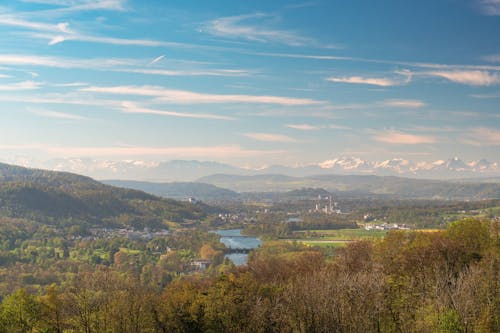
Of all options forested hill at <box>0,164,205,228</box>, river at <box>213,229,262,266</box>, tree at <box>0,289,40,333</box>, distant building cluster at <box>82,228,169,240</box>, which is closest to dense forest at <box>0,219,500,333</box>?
tree at <box>0,289,40,333</box>

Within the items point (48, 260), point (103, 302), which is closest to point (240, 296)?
point (103, 302)

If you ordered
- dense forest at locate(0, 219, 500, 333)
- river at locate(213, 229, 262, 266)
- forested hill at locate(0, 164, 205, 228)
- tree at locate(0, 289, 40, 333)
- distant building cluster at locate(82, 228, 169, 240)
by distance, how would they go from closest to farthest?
dense forest at locate(0, 219, 500, 333) < tree at locate(0, 289, 40, 333) < river at locate(213, 229, 262, 266) < distant building cluster at locate(82, 228, 169, 240) < forested hill at locate(0, 164, 205, 228)

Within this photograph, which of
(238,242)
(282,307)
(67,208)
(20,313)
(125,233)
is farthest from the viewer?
(67,208)

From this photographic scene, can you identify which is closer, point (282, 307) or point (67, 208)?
point (282, 307)

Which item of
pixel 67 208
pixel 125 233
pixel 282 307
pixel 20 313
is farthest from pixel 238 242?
pixel 282 307

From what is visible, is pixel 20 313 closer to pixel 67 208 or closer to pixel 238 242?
pixel 238 242

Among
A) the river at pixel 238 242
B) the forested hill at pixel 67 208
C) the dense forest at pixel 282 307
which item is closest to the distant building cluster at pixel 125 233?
the forested hill at pixel 67 208

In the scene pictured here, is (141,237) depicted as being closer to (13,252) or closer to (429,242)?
(13,252)

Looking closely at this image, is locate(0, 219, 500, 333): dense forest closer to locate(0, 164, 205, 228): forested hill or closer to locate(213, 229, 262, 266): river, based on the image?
locate(213, 229, 262, 266): river
